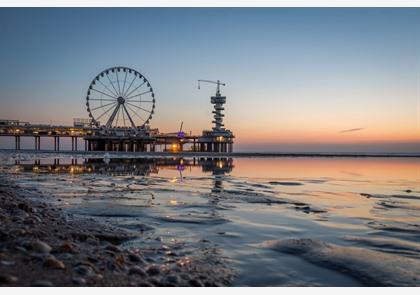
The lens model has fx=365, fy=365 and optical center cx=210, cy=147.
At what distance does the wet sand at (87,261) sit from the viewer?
2979 millimetres

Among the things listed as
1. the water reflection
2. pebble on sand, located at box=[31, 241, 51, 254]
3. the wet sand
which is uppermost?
pebble on sand, located at box=[31, 241, 51, 254]

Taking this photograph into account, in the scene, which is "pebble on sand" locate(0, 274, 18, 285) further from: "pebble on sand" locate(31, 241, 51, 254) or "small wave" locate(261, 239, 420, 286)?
"small wave" locate(261, 239, 420, 286)

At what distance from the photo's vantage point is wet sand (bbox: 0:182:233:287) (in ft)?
9.77

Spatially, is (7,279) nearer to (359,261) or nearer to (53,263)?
(53,263)

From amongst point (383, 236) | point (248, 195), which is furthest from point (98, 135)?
point (383, 236)

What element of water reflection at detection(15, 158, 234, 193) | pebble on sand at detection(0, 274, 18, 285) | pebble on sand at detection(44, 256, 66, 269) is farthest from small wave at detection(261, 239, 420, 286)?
water reflection at detection(15, 158, 234, 193)

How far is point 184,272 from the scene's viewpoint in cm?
362

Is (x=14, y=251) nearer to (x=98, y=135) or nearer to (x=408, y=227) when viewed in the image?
(x=408, y=227)

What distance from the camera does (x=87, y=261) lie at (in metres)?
3.43

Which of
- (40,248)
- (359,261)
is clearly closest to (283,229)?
(359,261)

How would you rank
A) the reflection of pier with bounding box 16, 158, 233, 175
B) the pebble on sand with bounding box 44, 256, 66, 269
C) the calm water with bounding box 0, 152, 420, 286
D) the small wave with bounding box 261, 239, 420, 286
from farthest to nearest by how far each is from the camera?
the reflection of pier with bounding box 16, 158, 233, 175 < the calm water with bounding box 0, 152, 420, 286 < the small wave with bounding box 261, 239, 420, 286 < the pebble on sand with bounding box 44, 256, 66, 269

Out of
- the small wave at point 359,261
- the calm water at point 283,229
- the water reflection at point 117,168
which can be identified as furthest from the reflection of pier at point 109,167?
the small wave at point 359,261

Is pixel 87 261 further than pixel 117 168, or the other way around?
pixel 117 168

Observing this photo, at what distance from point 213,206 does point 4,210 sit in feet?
13.8
